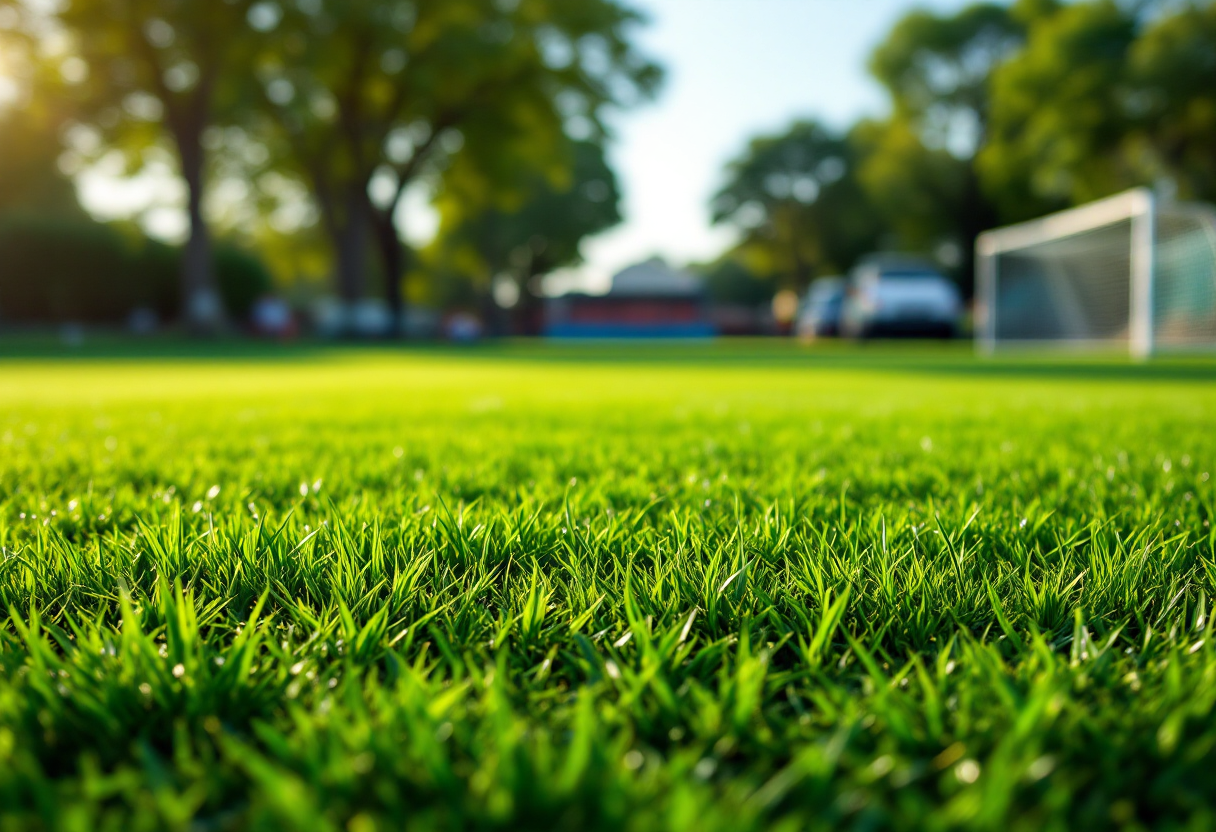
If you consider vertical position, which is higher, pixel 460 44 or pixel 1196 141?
pixel 460 44

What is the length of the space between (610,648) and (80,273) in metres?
39.5

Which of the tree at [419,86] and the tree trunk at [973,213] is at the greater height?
the tree at [419,86]

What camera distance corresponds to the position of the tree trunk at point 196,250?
2681 centimetres

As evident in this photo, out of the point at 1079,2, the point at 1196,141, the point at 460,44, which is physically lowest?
the point at 1196,141

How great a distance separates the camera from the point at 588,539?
1.75 m

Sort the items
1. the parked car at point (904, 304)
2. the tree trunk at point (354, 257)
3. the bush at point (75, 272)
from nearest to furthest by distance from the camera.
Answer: the parked car at point (904, 304) → the tree trunk at point (354, 257) → the bush at point (75, 272)

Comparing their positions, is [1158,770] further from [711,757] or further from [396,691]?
[396,691]

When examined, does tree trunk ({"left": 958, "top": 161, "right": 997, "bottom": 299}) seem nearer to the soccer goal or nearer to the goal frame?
the soccer goal

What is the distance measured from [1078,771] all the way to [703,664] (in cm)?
47

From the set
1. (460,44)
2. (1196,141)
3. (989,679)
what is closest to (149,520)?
(989,679)

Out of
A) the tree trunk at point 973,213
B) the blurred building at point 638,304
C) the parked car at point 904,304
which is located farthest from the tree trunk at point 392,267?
the tree trunk at point 973,213

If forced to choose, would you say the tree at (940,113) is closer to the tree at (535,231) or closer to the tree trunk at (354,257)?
the tree at (535,231)

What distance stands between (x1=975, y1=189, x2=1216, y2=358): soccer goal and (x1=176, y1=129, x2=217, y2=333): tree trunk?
78.4 feet

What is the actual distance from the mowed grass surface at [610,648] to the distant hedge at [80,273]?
3601 cm
